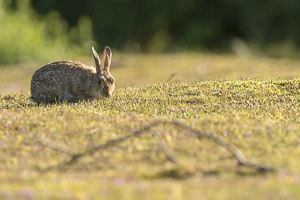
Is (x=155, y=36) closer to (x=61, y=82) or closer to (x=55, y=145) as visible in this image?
(x=61, y=82)

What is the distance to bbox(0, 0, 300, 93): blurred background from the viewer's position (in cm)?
1616

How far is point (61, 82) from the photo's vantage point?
7.95 m

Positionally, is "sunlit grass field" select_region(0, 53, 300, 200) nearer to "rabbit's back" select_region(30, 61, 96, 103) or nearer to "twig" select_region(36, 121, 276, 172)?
"twig" select_region(36, 121, 276, 172)

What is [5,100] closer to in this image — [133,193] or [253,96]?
[253,96]

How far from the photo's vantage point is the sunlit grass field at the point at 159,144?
12.8 feet

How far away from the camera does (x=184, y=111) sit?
668 cm

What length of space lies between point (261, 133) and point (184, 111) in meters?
1.53

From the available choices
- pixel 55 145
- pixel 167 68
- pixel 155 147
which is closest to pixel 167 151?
pixel 155 147

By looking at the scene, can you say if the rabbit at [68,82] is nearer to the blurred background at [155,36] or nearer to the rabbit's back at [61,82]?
the rabbit's back at [61,82]

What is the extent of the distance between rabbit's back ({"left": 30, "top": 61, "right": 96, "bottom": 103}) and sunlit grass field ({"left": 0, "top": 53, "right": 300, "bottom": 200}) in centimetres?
41

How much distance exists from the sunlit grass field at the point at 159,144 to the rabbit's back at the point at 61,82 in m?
0.41

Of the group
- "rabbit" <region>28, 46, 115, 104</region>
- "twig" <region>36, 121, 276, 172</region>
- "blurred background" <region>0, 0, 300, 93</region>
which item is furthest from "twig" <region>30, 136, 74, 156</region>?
"blurred background" <region>0, 0, 300, 93</region>

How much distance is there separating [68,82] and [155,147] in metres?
3.41

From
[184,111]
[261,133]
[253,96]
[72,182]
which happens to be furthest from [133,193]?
[253,96]
